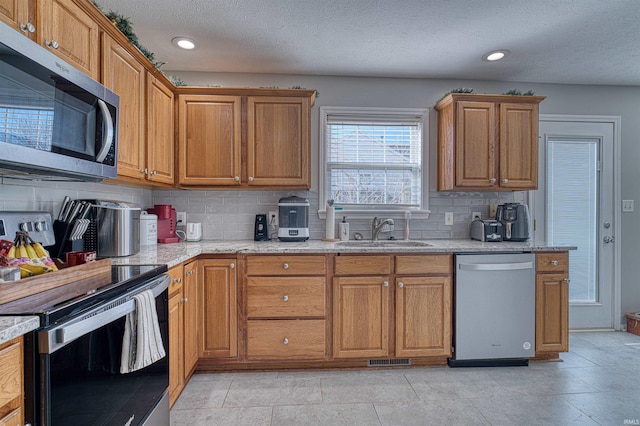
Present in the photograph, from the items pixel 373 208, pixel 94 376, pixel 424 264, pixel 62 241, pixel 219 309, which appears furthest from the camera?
pixel 373 208

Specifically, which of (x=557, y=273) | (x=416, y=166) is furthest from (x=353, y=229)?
(x=557, y=273)

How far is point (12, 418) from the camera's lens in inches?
31.4

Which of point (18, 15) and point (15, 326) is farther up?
point (18, 15)

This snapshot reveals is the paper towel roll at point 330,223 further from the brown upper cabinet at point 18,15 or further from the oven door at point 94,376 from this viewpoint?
the brown upper cabinet at point 18,15

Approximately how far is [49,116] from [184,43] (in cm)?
163

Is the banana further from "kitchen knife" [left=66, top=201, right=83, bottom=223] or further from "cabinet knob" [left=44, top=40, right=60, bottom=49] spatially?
"cabinet knob" [left=44, top=40, right=60, bottom=49]

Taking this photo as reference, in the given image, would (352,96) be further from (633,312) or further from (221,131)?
(633,312)

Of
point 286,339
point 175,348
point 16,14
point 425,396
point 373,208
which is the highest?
point 16,14

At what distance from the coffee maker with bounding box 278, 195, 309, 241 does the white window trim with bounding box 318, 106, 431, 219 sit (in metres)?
0.32

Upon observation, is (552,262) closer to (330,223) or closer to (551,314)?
(551,314)

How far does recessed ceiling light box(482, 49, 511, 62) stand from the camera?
263 centimetres

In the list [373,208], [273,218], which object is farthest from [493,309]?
[273,218]

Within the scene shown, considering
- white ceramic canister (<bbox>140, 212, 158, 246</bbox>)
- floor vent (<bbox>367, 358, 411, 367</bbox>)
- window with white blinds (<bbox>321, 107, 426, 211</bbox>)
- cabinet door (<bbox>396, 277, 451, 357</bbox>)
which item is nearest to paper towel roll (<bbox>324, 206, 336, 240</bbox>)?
window with white blinds (<bbox>321, 107, 426, 211</bbox>)

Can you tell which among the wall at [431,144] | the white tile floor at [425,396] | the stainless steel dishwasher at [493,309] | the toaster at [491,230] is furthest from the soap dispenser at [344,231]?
the toaster at [491,230]
